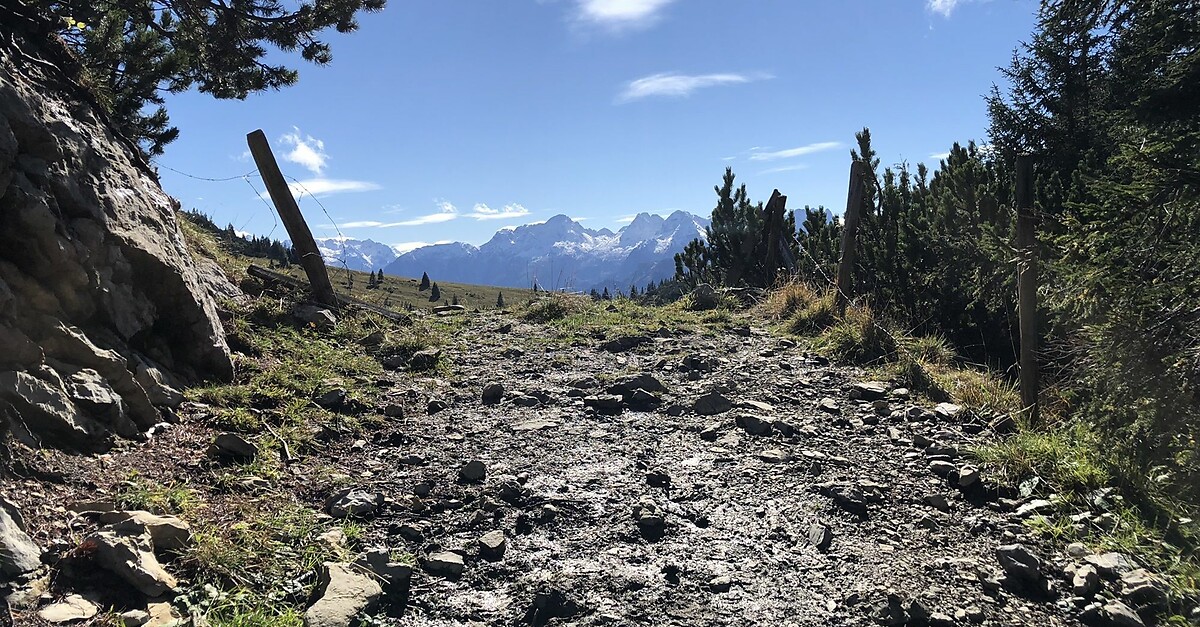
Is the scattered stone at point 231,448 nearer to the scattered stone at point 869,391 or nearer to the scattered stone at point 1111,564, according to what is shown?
the scattered stone at point 1111,564

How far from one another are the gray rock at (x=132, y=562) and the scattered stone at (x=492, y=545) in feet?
5.07

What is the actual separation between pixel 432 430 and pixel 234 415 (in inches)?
63.7

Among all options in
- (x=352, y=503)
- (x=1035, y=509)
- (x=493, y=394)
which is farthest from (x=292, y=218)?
(x=1035, y=509)

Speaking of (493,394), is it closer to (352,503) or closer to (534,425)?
(534,425)

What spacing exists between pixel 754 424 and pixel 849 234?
5255mm

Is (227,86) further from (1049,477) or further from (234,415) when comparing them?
(1049,477)

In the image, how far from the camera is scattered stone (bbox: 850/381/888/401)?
21.8ft

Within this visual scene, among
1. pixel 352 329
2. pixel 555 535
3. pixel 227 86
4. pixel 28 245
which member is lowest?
pixel 555 535

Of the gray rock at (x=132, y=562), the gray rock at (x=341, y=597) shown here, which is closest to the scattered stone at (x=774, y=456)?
the gray rock at (x=341, y=597)

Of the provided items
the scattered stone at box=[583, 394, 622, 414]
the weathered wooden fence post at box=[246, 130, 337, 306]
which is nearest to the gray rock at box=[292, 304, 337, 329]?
the weathered wooden fence post at box=[246, 130, 337, 306]

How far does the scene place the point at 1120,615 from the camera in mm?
3146

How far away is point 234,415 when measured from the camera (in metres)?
5.22

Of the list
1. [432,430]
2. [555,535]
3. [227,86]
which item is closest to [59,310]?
[432,430]

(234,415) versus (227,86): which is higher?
(227,86)
